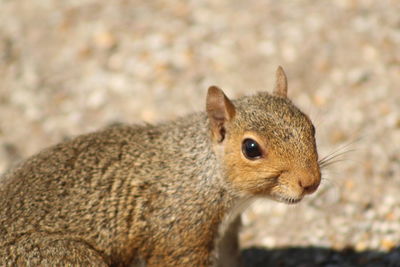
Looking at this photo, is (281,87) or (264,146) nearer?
(264,146)

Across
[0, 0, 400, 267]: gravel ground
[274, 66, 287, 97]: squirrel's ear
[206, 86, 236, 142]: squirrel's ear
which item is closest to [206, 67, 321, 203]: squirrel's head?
[206, 86, 236, 142]: squirrel's ear

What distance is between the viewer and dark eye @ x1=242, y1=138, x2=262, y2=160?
4199mm

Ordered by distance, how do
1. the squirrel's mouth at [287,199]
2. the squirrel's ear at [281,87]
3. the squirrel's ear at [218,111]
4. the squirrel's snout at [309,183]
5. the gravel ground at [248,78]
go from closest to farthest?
the squirrel's snout at [309,183], the squirrel's mouth at [287,199], the squirrel's ear at [218,111], the squirrel's ear at [281,87], the gravel ground at [248,78]

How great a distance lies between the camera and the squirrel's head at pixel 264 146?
4.16 metres

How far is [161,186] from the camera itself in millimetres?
4562

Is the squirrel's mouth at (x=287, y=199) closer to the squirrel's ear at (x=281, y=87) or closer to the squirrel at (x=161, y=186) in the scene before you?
the squirrel at (x=161, y=186)

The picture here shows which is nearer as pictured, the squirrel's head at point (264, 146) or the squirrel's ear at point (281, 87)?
the squirrel's head at point (264, 146)

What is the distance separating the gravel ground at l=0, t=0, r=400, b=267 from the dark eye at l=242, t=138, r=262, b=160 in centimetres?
141

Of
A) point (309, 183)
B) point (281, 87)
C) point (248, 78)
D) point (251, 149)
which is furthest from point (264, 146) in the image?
point (248, 78)

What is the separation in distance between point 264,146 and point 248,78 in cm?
300

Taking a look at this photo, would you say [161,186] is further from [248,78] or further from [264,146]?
[248,78]

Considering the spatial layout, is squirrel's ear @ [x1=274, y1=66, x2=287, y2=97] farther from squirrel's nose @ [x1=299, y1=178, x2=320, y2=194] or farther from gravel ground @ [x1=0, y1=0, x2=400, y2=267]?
gravel ground @ [x1=0, y1=0, x2=400, y2=267]

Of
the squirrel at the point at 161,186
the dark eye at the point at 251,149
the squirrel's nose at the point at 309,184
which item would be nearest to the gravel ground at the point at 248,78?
the squirrel at the point at 161,186

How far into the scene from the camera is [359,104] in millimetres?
6590
